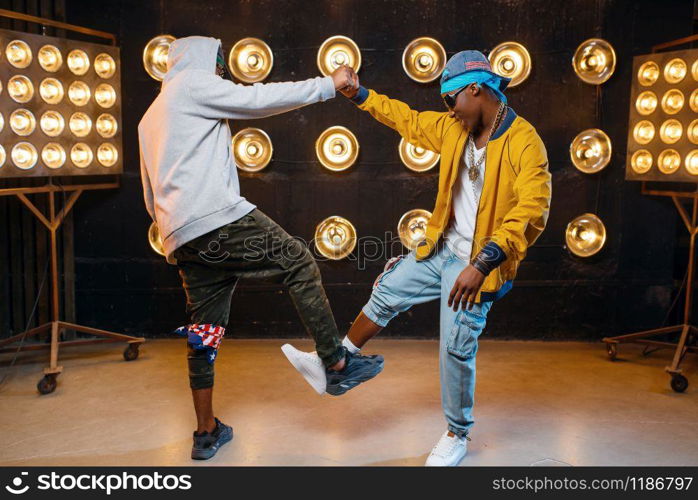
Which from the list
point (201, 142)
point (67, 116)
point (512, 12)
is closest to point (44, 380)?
point (67, 116)

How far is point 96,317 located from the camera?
5.46 meters

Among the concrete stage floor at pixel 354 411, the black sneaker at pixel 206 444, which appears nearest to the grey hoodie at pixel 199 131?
the black sneaker at pixel 206 444

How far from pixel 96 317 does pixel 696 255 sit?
453 cm

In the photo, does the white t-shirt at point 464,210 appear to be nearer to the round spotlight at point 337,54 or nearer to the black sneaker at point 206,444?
the black sneaker at point 206,444

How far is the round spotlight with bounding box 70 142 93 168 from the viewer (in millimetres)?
4680

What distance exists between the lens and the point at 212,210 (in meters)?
3.09

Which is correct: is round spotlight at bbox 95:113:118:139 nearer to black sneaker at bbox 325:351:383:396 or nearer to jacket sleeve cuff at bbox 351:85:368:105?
jacket sleeve cuff at bbox 351:85:368:105

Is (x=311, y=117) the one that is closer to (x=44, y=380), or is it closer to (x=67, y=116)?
(x=67, y=116)

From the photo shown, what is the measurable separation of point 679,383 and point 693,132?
61.5 inches

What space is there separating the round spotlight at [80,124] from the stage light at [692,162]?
152 inches

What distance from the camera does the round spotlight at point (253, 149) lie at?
528 cm

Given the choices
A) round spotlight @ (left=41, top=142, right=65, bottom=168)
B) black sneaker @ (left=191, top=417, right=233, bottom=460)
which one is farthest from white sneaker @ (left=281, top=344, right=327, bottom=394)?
round spotlight @ (left=41, top=142, right=65, bottom=168)

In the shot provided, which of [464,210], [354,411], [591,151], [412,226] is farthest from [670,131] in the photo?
[354,411]

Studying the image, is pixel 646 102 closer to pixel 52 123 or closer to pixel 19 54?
pixel 52 123
